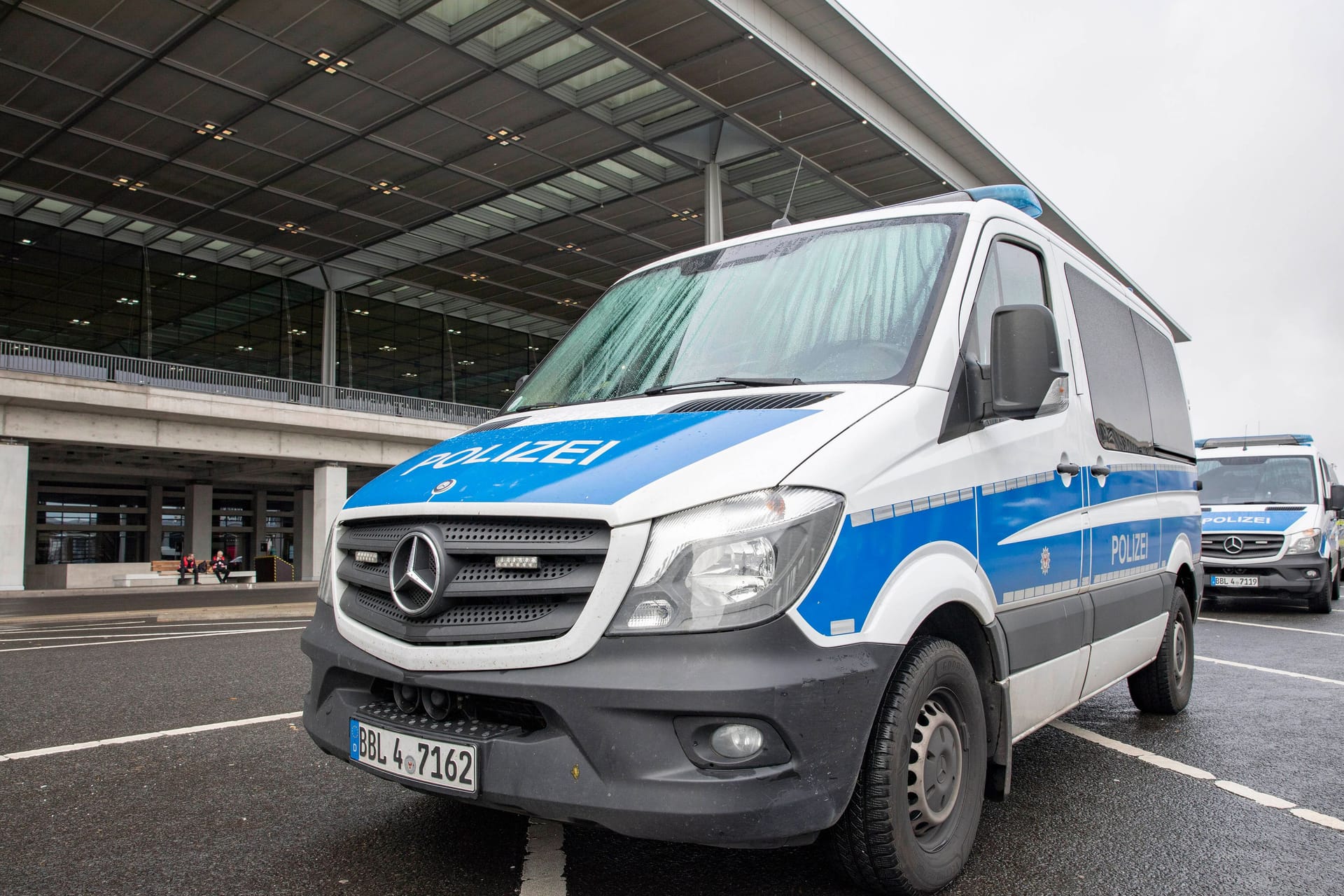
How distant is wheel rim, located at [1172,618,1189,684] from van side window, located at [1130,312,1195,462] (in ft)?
3.25

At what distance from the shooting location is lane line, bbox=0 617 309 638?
1227 cm

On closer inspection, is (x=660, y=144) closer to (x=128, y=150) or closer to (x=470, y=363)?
(x=128, y=150)

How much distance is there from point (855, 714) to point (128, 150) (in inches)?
1173

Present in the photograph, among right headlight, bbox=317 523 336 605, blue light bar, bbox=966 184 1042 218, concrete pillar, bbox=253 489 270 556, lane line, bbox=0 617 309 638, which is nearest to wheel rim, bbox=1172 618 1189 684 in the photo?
blue light bar, bbox=966 184 1042 218

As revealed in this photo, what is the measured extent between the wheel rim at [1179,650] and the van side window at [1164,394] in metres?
0.99

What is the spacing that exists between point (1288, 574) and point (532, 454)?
1225 cm

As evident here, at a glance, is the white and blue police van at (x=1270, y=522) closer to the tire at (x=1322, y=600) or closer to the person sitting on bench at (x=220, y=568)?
the tire at (x=1322, y=600)

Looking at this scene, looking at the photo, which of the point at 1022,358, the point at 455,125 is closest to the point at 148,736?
the point at 1022,358

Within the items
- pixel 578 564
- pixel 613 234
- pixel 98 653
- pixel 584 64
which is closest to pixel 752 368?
pixel 578 564

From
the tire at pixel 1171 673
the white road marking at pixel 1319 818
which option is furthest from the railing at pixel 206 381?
the white road marking at pixel 1319 818

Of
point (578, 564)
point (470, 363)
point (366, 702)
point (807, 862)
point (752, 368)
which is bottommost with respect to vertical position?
point (807, 862)

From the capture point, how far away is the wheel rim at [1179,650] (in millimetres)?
5348

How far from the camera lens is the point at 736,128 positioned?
25.9 meters

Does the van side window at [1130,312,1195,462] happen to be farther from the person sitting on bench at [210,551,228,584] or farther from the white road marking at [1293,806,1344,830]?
the person sitting on bench at [210,551,228,584]
